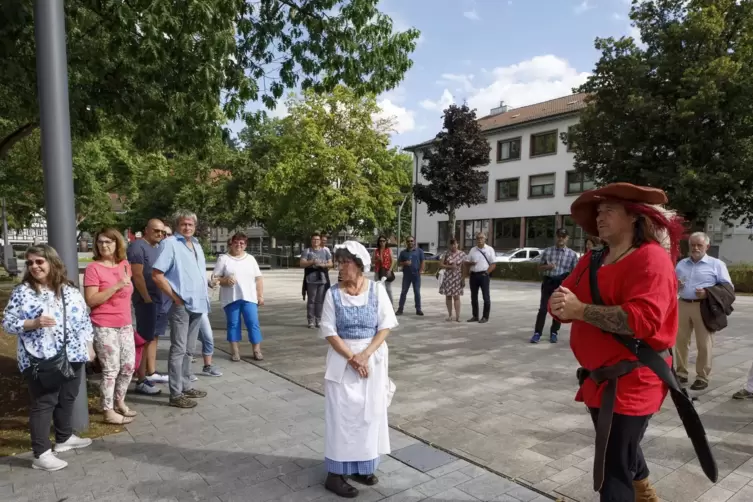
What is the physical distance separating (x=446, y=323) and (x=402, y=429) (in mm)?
5804

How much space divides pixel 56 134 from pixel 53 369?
1.85m

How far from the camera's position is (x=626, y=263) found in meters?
2.21

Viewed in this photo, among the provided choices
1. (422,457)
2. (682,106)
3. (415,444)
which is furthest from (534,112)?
(422,457)

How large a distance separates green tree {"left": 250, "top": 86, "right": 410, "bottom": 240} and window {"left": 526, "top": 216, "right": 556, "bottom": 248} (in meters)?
12.2

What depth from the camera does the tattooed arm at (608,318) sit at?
2.10 m

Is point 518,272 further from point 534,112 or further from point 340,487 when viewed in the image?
point 340,487

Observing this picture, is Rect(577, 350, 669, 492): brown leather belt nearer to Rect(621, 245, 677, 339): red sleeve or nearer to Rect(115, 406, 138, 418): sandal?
Rect(621, 245, 677, 339): red sleeve

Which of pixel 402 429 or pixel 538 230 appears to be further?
pixel 538 230

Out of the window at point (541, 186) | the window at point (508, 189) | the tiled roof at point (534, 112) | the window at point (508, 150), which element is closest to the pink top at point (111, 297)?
the tiled roof at point (534, 112)

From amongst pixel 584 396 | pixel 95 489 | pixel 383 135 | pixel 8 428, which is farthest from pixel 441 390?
pixel 383 135

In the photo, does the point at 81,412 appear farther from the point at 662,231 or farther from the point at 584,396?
the point at 662,231

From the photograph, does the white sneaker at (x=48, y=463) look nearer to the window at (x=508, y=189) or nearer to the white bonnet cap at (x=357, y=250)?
the white bonnet cap at (x=357, y=250)

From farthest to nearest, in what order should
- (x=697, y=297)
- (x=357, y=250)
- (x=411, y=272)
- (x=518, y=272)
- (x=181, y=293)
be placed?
1. (x=518, y=272)
2. (x=411, y=272)
3. (x=697, y=297)
4. (x=181, y=293)
5. (x=357, y=250)

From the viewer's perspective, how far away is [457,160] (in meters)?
22.5
